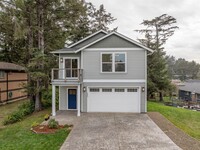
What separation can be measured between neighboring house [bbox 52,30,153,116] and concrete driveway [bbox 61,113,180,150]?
262 cm

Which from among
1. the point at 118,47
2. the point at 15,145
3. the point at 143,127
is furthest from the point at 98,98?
the point at 15,145

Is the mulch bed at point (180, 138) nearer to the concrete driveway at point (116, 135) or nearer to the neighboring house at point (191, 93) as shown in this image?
the concrete driveway at point (116, 135)

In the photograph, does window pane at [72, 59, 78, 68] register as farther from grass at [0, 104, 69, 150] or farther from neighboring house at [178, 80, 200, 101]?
neighboring house at [178, 80, 200, 101]

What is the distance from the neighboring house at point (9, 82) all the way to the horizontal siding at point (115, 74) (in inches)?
334

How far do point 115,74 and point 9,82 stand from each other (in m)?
13.9

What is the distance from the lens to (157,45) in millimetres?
28125

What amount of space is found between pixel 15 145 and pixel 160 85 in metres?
21.7

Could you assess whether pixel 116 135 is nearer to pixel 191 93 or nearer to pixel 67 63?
pixel 67 63

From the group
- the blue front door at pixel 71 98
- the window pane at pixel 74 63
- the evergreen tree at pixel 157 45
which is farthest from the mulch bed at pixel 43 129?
the evergreen tree at pixel 157 45

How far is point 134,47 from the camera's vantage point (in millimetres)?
15344

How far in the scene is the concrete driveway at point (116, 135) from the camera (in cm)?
816

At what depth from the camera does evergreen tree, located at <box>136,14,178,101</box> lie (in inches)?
1049

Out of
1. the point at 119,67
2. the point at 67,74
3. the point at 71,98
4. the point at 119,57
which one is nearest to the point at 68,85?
the point at 67,74

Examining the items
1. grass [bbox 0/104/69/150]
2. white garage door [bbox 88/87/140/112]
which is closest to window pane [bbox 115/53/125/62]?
white garage door [bbox 88/87/140/112]
